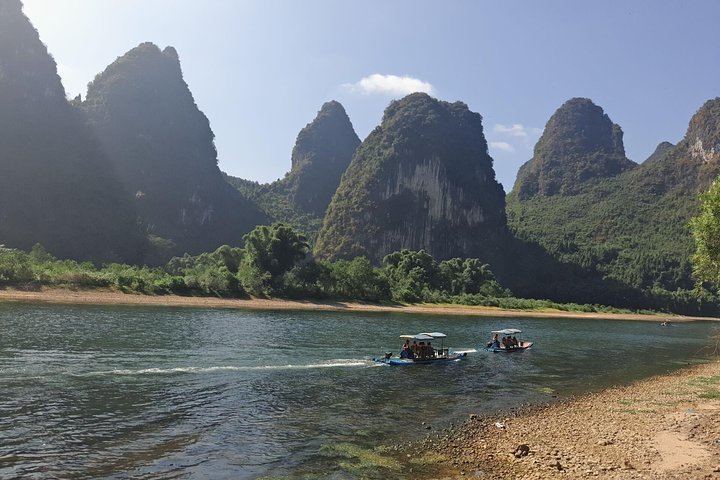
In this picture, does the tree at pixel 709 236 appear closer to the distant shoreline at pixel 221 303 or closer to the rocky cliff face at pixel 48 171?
the distant shoreline at pixel 221 303

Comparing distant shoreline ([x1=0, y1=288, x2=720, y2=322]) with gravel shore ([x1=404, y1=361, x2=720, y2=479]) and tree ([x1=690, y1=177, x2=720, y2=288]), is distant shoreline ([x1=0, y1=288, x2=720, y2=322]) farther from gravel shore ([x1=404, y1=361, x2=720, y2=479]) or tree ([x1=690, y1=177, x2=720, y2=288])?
tree ([x1=690, y1=177, x2=720, y2=288])

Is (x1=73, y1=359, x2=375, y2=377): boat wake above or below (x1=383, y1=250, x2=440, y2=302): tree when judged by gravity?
below

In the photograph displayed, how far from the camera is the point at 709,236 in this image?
24344 millimetres

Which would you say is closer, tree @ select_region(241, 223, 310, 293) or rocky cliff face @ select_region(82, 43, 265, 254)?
tree @ select_region(241, 223, 310, 293)

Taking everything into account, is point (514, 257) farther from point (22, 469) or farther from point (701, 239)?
point (22, 469)

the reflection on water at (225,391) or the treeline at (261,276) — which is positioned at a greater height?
the treeline at (261,276)

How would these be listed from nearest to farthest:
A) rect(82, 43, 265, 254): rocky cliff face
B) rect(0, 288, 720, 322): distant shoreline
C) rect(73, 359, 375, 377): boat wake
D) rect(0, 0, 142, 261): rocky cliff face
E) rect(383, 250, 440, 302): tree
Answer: rect(73, 359, 375, 377): boat wake
rect(0, 288, 720, 322): distant shoreline
rect(383, 250, 440, 302): tree
rect(0, 0, 142, 261): rocky cliff face
rect(82, 43, 265, 254): rocky cliff face

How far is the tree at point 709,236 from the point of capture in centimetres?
2394

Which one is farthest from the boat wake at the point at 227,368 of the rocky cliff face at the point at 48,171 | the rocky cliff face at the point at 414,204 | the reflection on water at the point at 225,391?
the rocky cliff face at the point at 414,204

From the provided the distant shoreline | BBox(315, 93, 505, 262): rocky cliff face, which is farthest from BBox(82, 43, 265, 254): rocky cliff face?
the distant shoreline

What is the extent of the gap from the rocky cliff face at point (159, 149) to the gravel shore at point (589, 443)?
14911 centimetres

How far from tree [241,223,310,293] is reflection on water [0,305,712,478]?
34.1 m

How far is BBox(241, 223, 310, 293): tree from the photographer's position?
78500mm

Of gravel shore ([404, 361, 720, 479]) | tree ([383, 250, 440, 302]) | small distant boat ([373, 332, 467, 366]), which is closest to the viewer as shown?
gravel shore ([404, 361, 720, 479])
